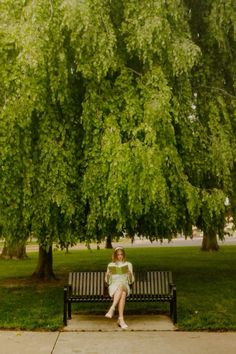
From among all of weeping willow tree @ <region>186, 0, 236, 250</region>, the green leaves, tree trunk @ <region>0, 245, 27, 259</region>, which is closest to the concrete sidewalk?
the green leaves

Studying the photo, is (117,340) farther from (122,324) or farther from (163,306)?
(163,306)

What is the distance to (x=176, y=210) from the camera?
32.5ft

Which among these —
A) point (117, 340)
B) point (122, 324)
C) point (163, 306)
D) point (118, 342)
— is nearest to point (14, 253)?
point (163, 306)

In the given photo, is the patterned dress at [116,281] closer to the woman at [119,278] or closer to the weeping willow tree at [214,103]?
the woman at [119,278]

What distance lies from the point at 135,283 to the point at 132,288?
0.43ft

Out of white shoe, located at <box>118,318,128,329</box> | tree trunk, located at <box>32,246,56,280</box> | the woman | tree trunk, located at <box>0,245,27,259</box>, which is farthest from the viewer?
tree trunk, located at <box>0,245,27,259</box>

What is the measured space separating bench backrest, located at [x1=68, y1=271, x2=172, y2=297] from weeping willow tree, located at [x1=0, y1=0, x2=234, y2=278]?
951 mm

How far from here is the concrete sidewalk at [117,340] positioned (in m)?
6.94

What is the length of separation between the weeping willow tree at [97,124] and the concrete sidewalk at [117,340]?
1.97 m

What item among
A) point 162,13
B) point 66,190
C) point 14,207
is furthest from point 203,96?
point 14,207

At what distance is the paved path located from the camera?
6.92 m

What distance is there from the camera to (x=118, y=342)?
740 centimetres

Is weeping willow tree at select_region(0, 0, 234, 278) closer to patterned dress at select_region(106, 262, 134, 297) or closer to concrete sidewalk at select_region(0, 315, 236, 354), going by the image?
patterned dress at select_region(106, 262, 134, 297)

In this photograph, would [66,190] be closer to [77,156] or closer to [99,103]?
[77,156]
